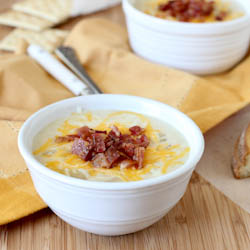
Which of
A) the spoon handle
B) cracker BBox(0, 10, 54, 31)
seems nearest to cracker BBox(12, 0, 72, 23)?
cracker BBox(0, 10, 54, 31)

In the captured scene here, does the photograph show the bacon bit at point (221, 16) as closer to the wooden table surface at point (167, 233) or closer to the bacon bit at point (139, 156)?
the wooden table surface at point (167, 233)

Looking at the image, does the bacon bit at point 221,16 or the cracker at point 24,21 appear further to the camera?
the cracker at point 24,21

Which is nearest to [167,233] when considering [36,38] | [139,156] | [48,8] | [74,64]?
[139,156]

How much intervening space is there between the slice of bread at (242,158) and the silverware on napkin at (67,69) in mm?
846

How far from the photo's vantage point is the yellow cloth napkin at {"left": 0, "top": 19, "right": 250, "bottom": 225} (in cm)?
234

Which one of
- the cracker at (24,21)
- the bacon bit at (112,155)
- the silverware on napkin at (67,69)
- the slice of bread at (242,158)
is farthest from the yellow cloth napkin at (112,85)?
the bacon bit at (112,155)

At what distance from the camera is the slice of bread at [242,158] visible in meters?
2.08

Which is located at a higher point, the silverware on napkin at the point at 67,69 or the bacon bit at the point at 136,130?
the bacon bit at the point at 136,130

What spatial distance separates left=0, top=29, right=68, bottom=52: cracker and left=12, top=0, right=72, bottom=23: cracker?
7.4 inches

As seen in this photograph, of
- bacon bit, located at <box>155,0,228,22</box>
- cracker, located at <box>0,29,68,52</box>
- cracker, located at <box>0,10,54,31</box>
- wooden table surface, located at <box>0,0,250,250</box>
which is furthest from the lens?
cracker, located at <box>0,10,54,31</box>

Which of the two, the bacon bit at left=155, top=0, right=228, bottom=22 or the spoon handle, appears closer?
the spoon handle

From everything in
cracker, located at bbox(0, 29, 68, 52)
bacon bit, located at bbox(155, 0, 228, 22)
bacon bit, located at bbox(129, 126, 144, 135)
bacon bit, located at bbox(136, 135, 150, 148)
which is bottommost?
cracker, located at bbox(0, 29, 68, 52)

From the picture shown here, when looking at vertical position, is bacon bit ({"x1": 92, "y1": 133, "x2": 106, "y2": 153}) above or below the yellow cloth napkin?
above

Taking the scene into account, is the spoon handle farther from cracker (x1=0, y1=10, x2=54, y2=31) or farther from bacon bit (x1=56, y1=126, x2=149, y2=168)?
bacon bit (x1=56, y1=126, x2=149, y2=168)
